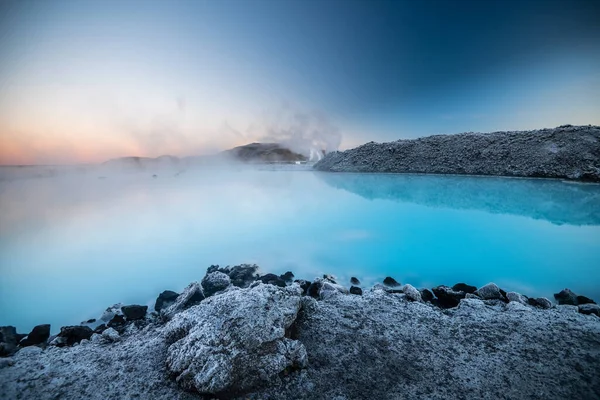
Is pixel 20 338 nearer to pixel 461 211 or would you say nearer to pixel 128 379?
pixel 128 379

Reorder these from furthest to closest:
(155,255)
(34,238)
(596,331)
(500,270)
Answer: (34,238)
(155,255)
(500,270)
(596,331)

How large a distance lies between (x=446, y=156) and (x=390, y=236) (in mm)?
21071

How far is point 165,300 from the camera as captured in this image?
4453mm

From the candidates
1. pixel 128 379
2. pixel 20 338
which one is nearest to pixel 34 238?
pixel 20 338

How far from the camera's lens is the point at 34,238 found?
28.3 ft

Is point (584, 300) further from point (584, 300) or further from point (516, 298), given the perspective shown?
point (516, 298)

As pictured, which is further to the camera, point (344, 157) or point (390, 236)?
point (344, 157)

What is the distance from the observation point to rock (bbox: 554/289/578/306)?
3.98m

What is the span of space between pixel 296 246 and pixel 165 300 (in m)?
3.44

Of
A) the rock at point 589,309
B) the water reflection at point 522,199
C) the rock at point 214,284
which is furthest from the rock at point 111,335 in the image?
the water reflection at point 522,199

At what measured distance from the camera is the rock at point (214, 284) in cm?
442

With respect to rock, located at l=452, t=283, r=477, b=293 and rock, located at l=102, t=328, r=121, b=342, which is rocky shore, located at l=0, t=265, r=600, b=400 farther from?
rock, located at l=452, t=283, r=477, b=293

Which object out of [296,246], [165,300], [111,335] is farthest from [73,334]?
[296,246]

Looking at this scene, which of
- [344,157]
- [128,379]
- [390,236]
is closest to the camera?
[128,379]
